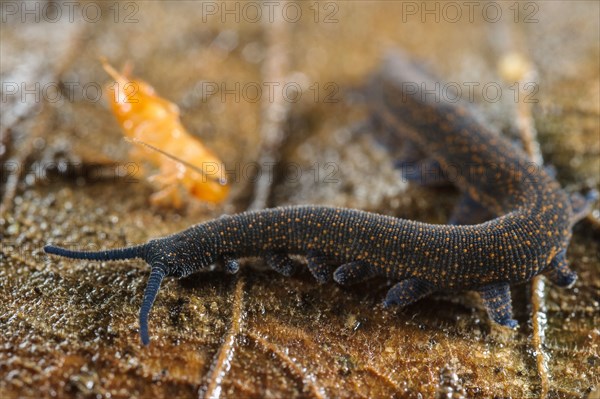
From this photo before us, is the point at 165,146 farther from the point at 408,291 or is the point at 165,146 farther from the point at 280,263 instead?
the point at 408,291

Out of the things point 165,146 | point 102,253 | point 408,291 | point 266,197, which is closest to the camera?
point 102,253

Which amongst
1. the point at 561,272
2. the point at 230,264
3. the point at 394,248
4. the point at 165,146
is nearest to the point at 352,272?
the point at 394,248

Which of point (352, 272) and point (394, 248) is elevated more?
point (394, 248)

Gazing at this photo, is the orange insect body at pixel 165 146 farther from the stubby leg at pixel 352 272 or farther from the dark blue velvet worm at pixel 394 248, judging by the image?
the stubby leg at pixel 352 272

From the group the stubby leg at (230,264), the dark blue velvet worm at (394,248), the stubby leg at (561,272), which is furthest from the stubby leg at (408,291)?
the stubby leg at (230,264)

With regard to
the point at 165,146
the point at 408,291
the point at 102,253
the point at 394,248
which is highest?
the point at 165,146

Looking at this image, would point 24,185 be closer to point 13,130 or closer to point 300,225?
point 13,130

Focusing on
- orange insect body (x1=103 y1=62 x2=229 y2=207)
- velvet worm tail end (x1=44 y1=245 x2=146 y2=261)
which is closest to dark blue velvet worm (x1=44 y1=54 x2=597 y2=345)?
velvet worm tail end (x1=44 y1=245 x2=146 y2=261)
